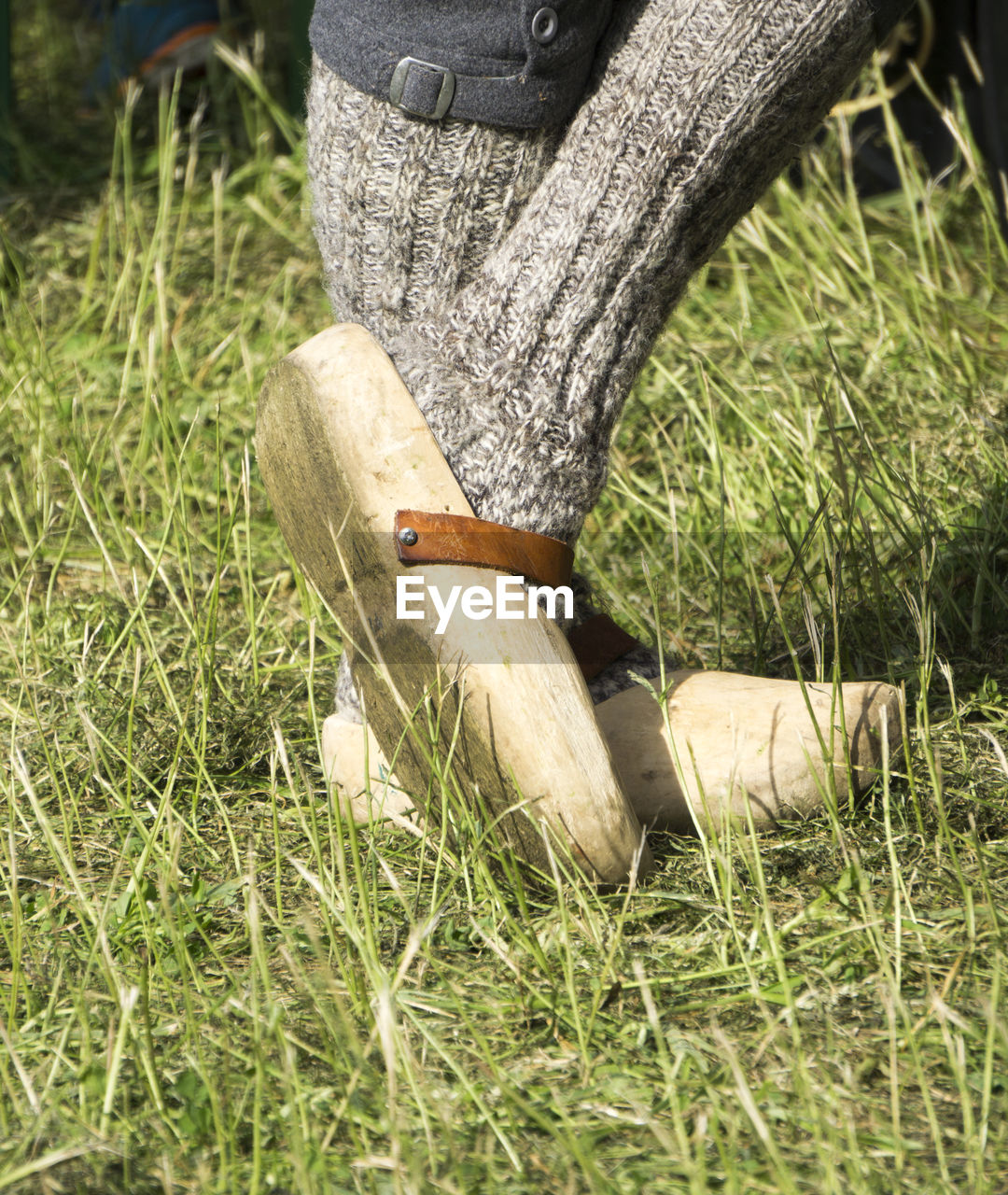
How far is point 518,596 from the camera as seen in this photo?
949 millimetres

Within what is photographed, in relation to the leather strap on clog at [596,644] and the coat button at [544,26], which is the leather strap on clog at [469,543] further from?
the coat button at [544,26]

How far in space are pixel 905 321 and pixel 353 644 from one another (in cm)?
116

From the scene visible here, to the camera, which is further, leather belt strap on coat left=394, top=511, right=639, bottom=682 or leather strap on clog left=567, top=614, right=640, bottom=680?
leather strap on clog left=567, top=614, right=640, bottom=680

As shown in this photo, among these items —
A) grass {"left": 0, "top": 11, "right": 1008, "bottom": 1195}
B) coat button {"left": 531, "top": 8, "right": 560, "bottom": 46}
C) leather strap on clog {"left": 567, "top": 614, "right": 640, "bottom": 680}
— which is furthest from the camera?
leather strap on clog {"left": 567, "top": 614, "right": 640, "bottom": 680}

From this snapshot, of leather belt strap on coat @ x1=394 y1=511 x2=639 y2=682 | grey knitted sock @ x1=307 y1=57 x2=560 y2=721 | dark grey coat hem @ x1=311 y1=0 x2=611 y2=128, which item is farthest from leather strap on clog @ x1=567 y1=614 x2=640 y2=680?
dark grey coat hem @ x1=311 y1=0 x2=611 y2=128

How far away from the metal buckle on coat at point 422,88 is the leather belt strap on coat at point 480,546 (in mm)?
312

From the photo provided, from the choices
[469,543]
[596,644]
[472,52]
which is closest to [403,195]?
[472,52]

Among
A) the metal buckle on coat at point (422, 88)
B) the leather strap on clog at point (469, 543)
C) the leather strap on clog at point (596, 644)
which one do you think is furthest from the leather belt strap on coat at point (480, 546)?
the metal buckle on coat at point (422, 88)

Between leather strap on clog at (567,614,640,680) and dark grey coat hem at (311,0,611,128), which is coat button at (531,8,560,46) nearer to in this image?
dark grey coat hem at (311,0,611,128)

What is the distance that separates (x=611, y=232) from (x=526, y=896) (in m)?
0.52

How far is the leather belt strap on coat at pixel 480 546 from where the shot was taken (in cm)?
93

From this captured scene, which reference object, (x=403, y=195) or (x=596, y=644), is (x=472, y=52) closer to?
(x=403, y=195)

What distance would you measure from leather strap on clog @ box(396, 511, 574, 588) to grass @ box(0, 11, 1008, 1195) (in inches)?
7.4

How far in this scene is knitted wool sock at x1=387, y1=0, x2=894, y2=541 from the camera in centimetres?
92
